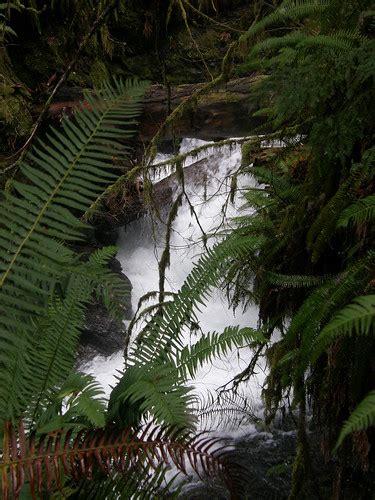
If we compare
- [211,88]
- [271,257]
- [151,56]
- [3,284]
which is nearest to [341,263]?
[271,257]

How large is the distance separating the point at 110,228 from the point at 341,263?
5756mm

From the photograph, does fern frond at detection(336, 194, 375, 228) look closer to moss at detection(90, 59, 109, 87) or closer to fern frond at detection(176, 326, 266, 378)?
fern frond at detection(176, 326, 266, 378)

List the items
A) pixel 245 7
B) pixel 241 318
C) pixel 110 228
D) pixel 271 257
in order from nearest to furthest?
pixel 271 257, pixel 241 318, pixel 110 228, pixel 245 7

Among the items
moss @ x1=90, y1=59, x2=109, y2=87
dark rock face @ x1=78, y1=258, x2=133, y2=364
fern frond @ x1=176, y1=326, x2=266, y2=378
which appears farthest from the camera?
moss @ x1=90, y1=59, x2=109, y2=87

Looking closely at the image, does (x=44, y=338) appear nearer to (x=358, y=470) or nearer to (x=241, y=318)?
(x=358, y=470)

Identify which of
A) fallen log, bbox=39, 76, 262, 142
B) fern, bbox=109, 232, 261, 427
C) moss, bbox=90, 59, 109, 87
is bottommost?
fern, bbox=109, 232, 261, 427

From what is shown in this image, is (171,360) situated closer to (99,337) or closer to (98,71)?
(99,337)

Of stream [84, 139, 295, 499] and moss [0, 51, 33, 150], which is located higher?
moss [0, 51, 33, 150]

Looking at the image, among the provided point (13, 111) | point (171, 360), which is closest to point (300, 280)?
point (171, 360)

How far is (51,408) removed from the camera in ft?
5.95

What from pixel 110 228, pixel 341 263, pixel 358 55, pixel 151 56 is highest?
pixel 151 56

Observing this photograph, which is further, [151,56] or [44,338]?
[151,56]

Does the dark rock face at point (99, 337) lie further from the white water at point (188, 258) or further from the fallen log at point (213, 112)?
the fallen log at point (213, 112)

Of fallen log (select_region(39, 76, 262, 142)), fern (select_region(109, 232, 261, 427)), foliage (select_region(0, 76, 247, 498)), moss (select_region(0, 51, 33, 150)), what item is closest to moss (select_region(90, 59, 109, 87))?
moss (select_region(0, 51, 33, 150))
